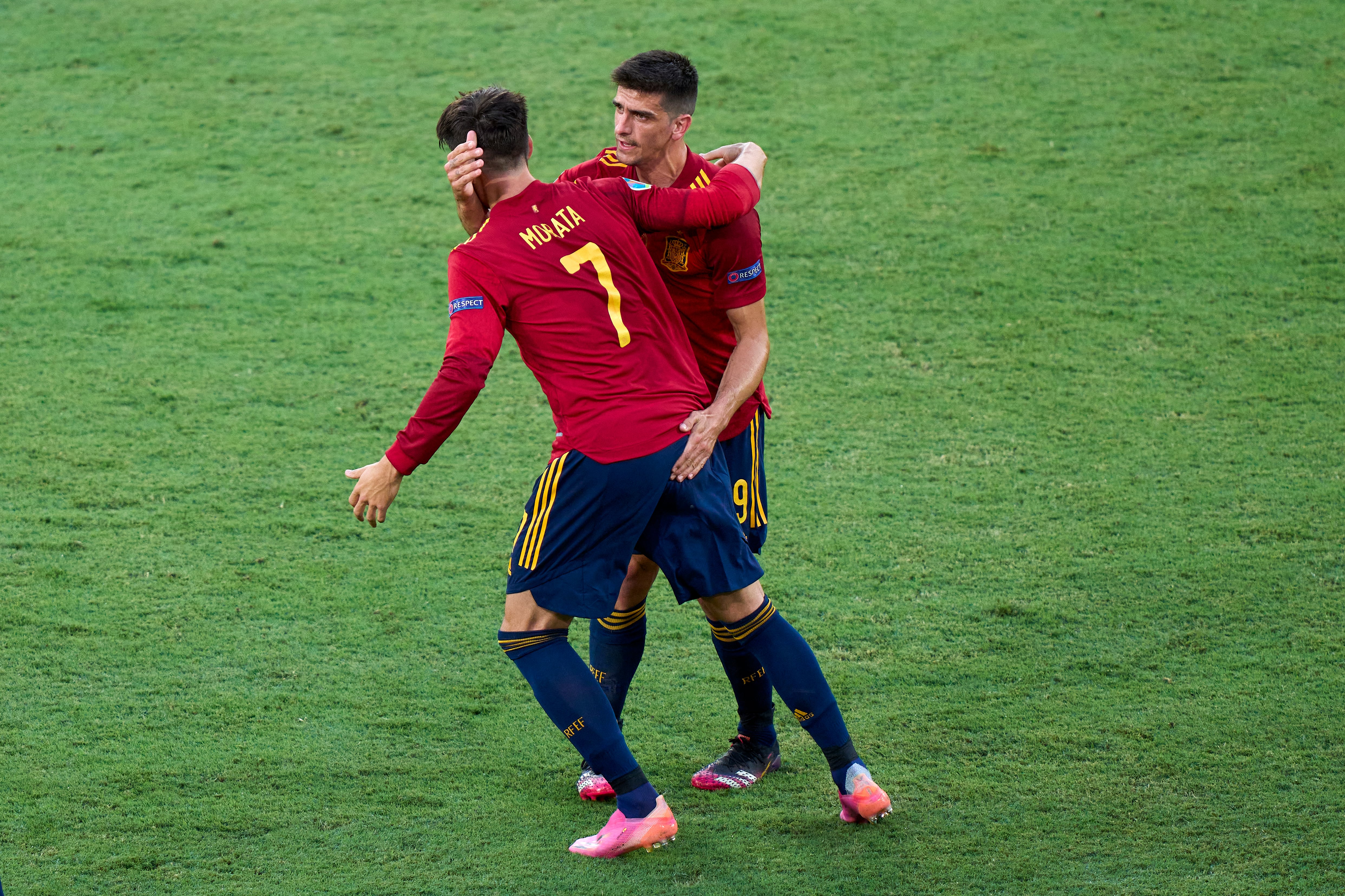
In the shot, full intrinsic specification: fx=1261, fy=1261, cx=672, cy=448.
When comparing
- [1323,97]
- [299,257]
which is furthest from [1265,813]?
[1323,97]

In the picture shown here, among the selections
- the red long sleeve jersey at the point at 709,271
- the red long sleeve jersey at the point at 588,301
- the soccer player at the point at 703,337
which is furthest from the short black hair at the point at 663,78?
the red long sleeve jersey at the point at 588,301

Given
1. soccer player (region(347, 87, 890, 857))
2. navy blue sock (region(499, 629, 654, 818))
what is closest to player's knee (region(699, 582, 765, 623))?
soccer player (region(347, 87, 890, 857))

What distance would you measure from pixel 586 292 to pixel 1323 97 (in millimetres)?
5787

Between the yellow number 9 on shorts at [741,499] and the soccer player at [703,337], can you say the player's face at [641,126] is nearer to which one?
the soccer player at [703,337]

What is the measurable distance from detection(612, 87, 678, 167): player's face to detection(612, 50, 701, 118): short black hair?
0.01 metres

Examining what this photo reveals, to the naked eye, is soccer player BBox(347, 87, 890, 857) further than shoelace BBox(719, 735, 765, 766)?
No

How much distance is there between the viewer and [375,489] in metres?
2.53

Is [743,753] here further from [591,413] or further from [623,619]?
[591,413]

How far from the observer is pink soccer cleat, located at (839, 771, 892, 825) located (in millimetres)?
2803

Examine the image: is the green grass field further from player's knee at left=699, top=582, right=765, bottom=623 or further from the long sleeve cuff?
the long sleeve cuff

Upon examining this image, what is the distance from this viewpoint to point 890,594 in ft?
12.7

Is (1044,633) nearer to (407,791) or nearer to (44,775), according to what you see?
(407,791)

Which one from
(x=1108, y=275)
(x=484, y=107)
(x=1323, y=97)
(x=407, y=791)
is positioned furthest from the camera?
(x=1323, y=97)

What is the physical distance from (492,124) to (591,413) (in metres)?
0.63
